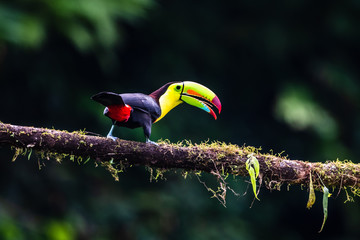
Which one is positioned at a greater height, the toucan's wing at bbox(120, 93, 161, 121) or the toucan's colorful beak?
the toucan's colorful beak

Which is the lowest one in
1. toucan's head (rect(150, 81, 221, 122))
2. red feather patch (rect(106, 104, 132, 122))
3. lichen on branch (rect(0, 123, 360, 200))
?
lichen on branch (rect(0, 123, 360, 200))

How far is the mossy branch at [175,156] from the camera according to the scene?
262cm

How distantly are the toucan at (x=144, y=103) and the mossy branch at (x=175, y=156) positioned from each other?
203 mm

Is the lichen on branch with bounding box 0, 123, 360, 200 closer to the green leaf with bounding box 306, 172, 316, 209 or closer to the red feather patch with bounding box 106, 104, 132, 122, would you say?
the green leaf with bounding box 306, 172, 316, 209

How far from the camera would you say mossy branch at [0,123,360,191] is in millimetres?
2619

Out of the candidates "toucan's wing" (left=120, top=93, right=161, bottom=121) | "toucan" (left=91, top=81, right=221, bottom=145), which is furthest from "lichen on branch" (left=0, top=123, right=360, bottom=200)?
"toucan's wing" (left=120, top=93, right=161, bottom=121)

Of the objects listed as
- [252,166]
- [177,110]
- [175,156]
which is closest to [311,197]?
[252,166]

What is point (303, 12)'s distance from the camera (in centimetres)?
834

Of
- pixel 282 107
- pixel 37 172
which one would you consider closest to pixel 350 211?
pixel 282 107

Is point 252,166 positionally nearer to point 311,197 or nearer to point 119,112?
point 311,197

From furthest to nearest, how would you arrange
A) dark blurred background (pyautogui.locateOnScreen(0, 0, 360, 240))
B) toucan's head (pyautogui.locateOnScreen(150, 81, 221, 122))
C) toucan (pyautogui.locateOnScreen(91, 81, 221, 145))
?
1. dark blurred background (pyautogui.locateOnScreen(0, 0, 360, 240))
2. toucan's head (pyautogui.locateOnScreen(150, 81, 221, 122))
3. toucan (pyautogui.locateOnScreen(91, 81, 221, 145))

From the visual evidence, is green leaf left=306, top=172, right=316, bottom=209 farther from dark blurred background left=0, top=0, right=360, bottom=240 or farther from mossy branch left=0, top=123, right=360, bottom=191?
dark blurred background left=0, top=0, right=360, bottom=240

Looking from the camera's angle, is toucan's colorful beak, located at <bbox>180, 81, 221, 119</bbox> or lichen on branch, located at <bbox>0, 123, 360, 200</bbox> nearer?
lichen on branch, located at <bbox>0, 123, 360, 200</bbox>

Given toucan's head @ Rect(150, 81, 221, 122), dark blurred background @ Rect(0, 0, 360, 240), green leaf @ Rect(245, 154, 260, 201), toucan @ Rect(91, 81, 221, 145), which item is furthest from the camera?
dark blurred background @ Rect(0, 0, 360, 240)
